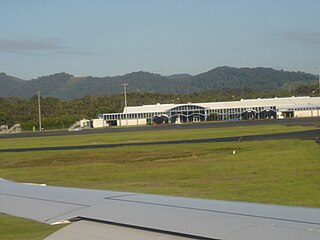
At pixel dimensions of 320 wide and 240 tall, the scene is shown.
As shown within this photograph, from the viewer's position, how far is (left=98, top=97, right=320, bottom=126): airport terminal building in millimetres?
132000

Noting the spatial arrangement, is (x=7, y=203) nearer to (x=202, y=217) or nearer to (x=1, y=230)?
(x=202, y=217)

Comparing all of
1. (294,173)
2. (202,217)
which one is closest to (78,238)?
(202,217)

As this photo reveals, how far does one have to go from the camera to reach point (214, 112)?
137 metres

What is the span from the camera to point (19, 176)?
25.7 m

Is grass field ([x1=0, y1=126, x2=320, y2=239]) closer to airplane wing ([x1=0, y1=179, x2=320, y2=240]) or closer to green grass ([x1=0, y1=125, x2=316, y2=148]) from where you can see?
airplane wing ([x1=0, y1=179, x2=320, y2=240])

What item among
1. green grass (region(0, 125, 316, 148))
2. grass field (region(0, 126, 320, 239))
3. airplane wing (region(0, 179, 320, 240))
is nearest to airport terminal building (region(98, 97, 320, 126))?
green grass (region(0, 125, 316, 148))


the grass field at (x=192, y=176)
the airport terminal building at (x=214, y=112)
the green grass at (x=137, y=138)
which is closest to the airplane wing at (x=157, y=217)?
the grass field at (x=192, y=176)

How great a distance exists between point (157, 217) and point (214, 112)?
133163 mm

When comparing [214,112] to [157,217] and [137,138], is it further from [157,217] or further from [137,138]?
[157,217]

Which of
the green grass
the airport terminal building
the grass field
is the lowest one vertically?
the grass field

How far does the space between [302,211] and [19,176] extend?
22653mm

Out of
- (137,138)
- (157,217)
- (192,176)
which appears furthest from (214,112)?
(157,217)

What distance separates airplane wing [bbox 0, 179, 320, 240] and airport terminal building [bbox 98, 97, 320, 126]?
127 meters

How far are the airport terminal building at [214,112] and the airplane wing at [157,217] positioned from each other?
127 metres
